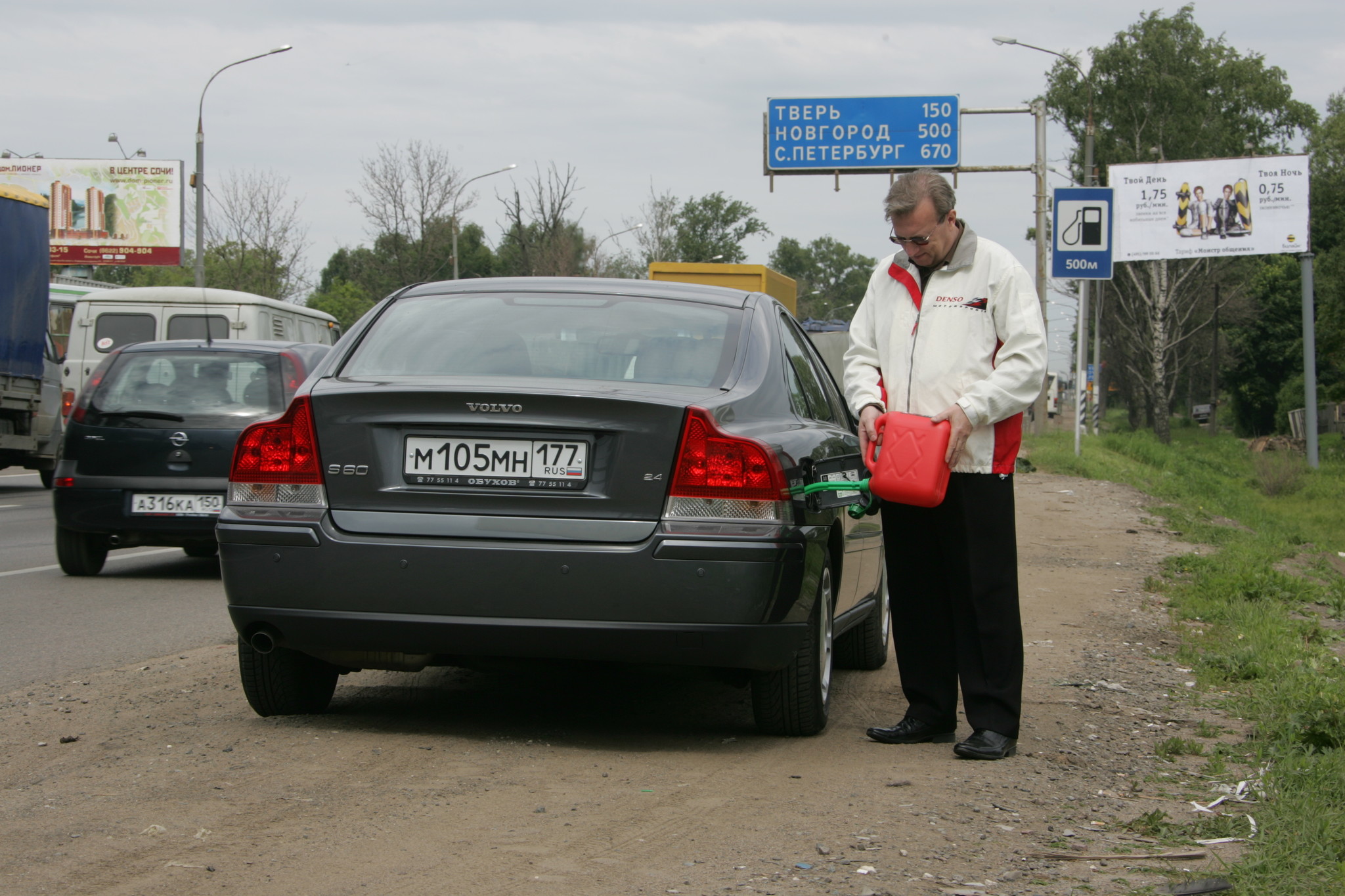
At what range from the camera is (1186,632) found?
8141 millimetres

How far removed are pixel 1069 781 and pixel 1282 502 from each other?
86.2ft

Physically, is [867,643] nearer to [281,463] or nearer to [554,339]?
[554,339]

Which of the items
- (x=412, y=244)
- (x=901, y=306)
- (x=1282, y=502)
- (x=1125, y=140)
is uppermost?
(x=1125, y=140)

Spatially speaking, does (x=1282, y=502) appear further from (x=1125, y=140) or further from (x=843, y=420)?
(x=1125, y=140)

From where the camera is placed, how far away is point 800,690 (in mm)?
4801

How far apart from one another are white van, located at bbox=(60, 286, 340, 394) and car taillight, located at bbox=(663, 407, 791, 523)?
14.0 m

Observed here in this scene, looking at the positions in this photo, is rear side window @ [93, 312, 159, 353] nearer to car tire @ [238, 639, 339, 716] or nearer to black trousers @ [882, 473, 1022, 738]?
car tire @ [238, 639, 339, 716]

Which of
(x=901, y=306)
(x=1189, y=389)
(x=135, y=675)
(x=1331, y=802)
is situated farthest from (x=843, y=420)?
(x=1189, y=389)

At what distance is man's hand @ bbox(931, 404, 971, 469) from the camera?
15.0 feet

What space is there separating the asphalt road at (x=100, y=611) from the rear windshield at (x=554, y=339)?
2385 mm

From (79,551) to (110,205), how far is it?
45657 millimetres

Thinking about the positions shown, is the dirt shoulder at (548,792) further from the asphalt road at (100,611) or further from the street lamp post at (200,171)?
the street lamp post at (200,171)

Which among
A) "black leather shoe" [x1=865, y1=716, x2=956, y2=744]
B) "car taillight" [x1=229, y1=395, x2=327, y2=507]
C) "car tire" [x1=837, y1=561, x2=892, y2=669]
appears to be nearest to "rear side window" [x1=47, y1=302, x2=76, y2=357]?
"car tire" [x1=837, y1=561, x2=892, y2=669]

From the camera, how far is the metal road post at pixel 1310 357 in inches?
1266
